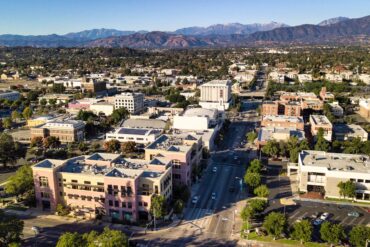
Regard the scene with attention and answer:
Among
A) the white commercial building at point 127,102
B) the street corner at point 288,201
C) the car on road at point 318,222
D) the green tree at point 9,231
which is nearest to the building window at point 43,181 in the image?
the green tree at point 9,231

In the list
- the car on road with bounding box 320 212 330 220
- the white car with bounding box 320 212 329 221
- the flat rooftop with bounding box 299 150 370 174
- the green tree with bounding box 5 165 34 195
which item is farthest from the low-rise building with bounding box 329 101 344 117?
the green tree with bounding box 5 165 34 195

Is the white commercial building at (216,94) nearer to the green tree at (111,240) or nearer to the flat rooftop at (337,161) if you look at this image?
the flat rooftop at (337,161)

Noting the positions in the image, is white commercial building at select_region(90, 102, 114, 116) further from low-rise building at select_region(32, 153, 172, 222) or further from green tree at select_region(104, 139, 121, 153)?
low-rise building at select_region(32, 153, 172, 222)

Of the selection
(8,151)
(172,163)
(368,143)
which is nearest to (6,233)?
(172,163)

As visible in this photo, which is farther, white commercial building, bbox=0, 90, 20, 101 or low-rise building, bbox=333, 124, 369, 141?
white commercial building, bbox=0, 90, 20, 101

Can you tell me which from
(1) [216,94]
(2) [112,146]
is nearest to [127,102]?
(1) [216,94]

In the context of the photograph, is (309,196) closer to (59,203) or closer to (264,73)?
(59,203)
